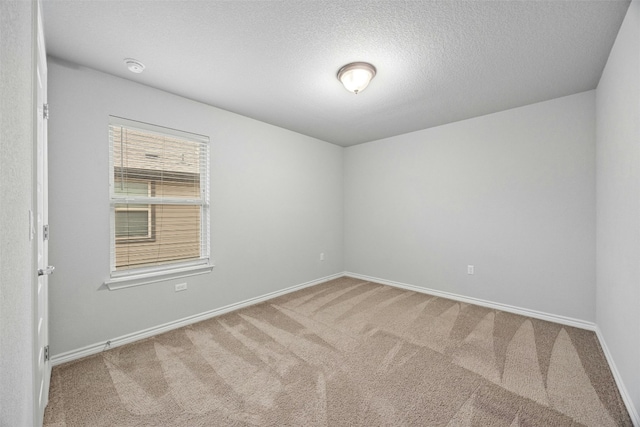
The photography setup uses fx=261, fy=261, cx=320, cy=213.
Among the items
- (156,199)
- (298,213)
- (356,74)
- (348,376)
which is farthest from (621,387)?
(156,199)

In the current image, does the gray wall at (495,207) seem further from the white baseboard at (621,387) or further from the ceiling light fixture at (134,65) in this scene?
the ceiling light fixture at (134,65)

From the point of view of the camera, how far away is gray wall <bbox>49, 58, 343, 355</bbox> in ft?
7.28

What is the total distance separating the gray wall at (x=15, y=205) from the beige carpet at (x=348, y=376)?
959 mm

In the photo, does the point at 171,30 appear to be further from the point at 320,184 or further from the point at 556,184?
the point at 556,184

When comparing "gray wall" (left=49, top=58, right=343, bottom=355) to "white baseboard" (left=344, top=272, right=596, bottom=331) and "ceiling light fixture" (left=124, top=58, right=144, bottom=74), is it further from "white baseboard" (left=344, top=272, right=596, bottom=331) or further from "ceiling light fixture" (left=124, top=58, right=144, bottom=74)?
"white baseboard" (left=344, top=272, right=596, bottom=331)

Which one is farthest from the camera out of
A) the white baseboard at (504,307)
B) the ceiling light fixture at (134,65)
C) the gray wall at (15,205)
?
the white baseboard at (504,307)

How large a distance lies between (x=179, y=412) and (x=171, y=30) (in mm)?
2589

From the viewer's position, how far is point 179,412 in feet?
5.50

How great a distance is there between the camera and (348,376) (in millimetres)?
2029

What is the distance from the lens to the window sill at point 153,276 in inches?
97.4

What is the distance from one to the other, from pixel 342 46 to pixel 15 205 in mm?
2097

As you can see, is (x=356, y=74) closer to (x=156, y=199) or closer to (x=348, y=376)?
(x=156, y=199)

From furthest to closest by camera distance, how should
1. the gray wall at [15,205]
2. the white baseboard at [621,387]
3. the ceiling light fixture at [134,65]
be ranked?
the ceiling light fixture at [134,65], the white baseboard at [621,387], the gray wall at [15,205]

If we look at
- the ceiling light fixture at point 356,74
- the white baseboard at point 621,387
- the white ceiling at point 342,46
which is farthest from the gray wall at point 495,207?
the ceiling light fixture at point 356,74
